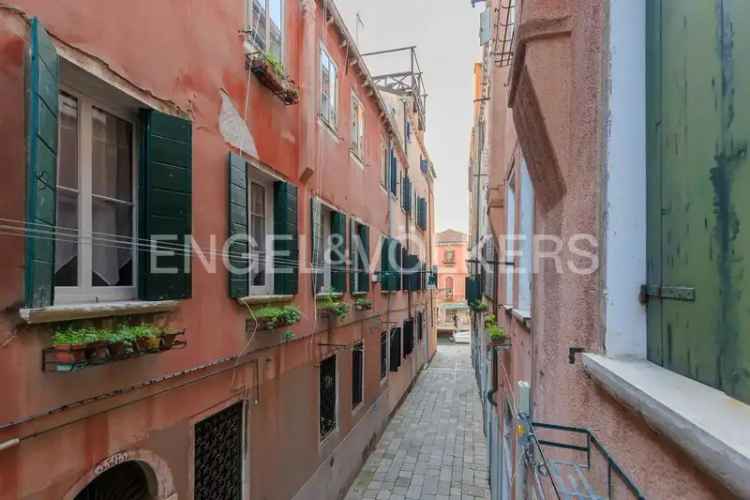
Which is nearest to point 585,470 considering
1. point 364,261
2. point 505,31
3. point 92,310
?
point 92,310

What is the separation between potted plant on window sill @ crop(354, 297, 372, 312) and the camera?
9760 millimetres

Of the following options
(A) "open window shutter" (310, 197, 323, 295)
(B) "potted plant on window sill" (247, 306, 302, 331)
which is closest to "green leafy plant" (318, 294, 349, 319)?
(A) "open window shutter" (310, 197, 323, 295)

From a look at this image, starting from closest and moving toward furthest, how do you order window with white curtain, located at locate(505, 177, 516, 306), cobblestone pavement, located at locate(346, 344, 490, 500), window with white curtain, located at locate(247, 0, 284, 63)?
Answer: window with white curtain, located at locate(247, 0, 284, 63) → window with white curtain, located at locate(505, 177, 516, 306) → cobblestone pavement, located at locate(346, 344, 490, 500)

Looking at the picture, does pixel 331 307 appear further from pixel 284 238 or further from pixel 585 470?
pixel 585 470

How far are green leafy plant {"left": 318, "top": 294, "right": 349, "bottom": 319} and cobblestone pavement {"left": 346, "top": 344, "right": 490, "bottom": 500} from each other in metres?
3.97

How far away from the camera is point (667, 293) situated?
5.29 feet

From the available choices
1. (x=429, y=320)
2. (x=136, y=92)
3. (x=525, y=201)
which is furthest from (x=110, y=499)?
(x=429, y=320)

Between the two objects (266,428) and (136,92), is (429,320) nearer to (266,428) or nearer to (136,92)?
(266,428)

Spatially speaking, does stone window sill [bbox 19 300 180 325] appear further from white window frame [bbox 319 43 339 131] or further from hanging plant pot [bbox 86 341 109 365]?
white window frame [bbox 319 43 339 131]

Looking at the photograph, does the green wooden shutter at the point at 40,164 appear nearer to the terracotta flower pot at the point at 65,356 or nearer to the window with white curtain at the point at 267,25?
the terracotta flower pot at the point at 65,356

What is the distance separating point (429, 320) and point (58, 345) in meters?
22.8

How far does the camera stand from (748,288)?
1.14 metres

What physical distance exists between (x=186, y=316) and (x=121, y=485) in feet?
4.91

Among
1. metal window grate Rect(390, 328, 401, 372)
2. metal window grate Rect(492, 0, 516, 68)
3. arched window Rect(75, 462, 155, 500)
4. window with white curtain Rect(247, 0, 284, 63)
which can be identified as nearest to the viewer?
arched window Rect(75, 462, 155, 500)
